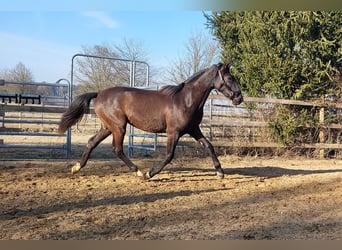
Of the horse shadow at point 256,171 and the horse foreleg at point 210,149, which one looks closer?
the horse foreleg at point 210,149

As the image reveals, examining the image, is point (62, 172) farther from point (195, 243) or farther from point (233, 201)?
point (195, 243)

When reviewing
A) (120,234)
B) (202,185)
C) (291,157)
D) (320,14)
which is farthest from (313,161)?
(120,234)

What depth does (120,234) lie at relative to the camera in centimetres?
323

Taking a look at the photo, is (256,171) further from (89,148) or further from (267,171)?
(89,148)

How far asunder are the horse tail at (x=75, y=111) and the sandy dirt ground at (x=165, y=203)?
808 mm

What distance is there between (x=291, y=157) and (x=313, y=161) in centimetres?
71

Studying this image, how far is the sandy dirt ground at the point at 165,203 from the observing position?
3.37 m

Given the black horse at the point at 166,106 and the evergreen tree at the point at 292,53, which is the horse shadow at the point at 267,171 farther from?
the evergreen tree at the point at 292,53

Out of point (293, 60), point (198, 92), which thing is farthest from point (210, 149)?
point (293, 60)

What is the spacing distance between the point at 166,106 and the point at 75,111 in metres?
1.66

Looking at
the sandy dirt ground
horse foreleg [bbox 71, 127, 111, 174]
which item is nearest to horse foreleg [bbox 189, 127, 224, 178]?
the sandy dirt ground

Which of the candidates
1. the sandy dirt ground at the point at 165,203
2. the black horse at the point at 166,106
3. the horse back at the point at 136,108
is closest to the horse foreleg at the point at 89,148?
the black horse at the point at 166,106

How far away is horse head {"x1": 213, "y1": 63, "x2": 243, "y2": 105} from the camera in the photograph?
19.6ft
